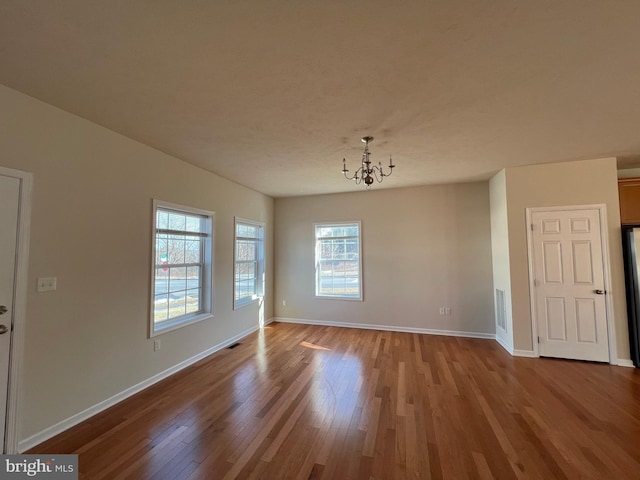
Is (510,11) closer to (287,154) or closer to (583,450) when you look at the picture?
(287,154)

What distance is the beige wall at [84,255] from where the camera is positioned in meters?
2.14

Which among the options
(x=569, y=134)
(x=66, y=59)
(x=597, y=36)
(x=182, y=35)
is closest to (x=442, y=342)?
(x=569, y=134)

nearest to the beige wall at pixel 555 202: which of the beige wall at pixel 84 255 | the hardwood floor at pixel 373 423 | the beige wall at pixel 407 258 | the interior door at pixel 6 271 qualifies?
the hardwood floor at pixel 373 423

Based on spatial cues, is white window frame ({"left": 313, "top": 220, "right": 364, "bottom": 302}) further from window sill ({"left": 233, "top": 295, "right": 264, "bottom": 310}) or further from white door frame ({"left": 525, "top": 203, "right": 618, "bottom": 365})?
white door frame ({"left": 525, "top": 203, "right": 618, "bottom": 365})

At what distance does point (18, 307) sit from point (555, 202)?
592 centimetres

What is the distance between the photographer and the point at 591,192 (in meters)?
3.69

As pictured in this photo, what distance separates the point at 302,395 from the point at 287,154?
2767 mm

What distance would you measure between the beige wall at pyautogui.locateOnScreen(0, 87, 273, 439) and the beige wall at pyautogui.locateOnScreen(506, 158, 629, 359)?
15.3ft

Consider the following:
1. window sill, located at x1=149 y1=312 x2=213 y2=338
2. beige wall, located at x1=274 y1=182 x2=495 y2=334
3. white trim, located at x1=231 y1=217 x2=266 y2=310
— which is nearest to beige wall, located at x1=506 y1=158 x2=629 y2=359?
beige wall, located at x1=274 y1=182 x2=495 y2=334

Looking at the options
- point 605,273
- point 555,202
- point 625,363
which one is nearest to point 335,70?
point 555,202

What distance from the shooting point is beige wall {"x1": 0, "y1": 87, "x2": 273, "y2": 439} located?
2139mm

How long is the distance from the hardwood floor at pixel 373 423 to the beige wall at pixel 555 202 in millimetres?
534

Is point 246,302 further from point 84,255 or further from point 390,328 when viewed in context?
point 84,255

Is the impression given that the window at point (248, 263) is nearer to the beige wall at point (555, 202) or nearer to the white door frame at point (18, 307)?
the white door frame at point (18, 307)
